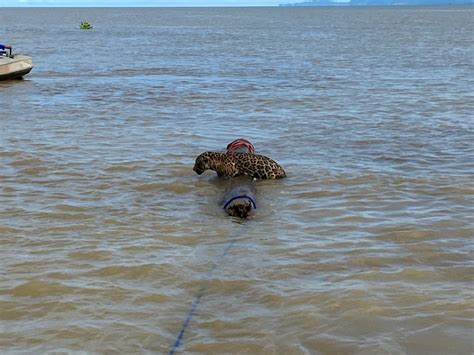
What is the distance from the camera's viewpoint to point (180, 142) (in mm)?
12062

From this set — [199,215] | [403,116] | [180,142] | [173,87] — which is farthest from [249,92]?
[199,215]

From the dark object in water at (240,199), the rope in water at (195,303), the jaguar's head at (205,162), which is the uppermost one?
the jaguar's head at (205,162)

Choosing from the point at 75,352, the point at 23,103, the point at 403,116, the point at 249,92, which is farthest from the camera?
the point at 249,92

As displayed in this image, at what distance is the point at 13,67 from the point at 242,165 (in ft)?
44.9

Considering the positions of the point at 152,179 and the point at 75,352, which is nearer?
the point at 75,352

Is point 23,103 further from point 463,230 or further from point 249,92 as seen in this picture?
point 463,230

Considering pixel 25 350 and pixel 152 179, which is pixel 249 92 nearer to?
pixel 152 179

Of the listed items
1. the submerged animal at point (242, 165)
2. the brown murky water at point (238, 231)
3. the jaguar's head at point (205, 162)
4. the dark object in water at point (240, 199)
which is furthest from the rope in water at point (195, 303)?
the jaguar's head at point (205, 162)

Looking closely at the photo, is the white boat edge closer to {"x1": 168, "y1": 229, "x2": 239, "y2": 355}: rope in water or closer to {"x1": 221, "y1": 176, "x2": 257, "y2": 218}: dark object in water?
{"x1": 221, "y1": 176, "x2": 257, "y2": 218}: dark object in water

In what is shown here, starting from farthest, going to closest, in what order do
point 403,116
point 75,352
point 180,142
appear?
1. point 403,116
2. point 180,142
3. point 75,352

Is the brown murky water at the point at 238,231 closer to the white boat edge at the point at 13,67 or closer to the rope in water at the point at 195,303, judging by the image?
the rope in water at the point at 195,303

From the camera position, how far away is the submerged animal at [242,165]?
30.9 ft

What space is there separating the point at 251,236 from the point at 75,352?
280 cm

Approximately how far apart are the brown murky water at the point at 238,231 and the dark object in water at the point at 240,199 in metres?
0.17
